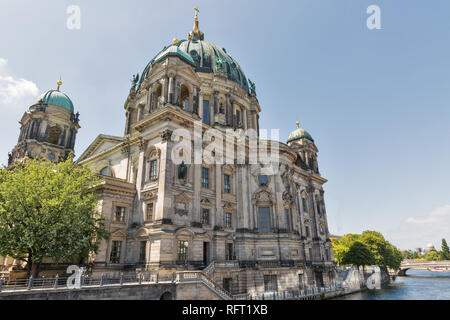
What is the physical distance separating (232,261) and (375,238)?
56187 millimetres

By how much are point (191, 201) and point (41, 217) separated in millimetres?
13216

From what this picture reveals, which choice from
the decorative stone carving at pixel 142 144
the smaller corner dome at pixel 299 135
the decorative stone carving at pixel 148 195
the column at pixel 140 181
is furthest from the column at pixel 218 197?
the smaller corner dome at pixel 299 135

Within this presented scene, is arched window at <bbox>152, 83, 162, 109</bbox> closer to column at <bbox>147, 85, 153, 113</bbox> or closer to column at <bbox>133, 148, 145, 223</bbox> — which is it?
column at <bbox>147, 85, 153, 113</bbox>

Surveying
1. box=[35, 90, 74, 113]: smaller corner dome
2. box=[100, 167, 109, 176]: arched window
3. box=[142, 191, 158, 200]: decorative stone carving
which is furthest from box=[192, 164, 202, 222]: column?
box=[35, 90, 74, 113]: smaller corner dome

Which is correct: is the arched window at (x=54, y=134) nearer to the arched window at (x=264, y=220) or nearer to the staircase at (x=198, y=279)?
the arched window at (x=264, y=220)

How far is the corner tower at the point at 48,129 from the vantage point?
4688cm

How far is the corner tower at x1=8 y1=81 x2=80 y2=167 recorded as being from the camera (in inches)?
1845

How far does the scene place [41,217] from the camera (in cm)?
2138

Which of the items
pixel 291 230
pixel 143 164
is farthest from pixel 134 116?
pixel 291 230

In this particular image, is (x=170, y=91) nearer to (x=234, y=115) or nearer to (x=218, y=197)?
(x=218, y=197)

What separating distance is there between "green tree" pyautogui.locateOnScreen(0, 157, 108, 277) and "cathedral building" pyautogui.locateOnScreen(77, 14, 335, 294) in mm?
5049

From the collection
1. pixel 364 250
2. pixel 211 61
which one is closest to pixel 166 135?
pixel 211 61

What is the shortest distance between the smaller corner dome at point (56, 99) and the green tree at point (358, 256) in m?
64.9
